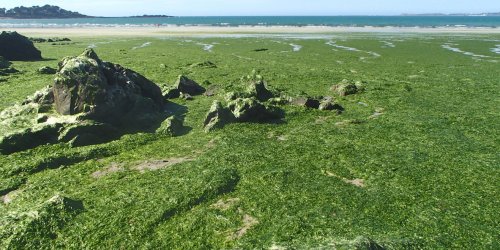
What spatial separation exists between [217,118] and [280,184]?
7.50 meters

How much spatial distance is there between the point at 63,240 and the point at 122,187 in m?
3.31

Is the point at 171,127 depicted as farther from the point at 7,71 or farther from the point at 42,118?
the point at 7,71

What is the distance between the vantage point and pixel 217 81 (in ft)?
111

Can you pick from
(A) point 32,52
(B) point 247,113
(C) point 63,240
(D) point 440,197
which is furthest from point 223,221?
(A) point 32,52

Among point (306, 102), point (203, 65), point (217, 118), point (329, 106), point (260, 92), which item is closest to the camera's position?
point (217, 118)

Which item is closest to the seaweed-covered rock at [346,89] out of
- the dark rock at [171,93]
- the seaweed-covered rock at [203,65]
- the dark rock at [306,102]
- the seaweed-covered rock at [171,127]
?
the dark rock at [306,102]

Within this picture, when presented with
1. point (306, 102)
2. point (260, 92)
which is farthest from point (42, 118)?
point (306, 102)

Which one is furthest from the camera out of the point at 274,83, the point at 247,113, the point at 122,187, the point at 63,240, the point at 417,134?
the point at 274,83

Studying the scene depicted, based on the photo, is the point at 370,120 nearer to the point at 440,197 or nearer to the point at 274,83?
the point at 440,197

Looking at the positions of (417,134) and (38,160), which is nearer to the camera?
(38,160)

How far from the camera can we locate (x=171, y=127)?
19781mm

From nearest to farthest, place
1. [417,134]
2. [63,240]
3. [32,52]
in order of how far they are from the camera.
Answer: [63,240] < [417,134] < [32,52]

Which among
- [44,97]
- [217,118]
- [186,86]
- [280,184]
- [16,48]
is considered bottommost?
[280,184]

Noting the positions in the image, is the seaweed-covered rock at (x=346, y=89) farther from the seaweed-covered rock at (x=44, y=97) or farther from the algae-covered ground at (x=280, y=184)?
the seaweed-covered rock at (x=44, y=97)
